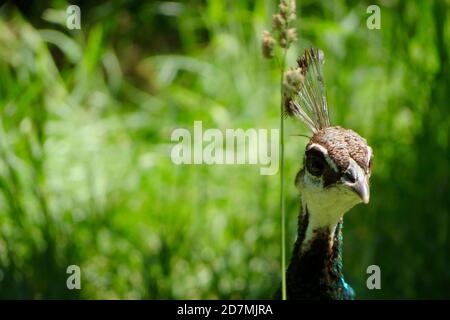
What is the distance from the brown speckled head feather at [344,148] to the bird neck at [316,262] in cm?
15

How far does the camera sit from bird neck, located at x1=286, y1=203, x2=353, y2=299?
121cm

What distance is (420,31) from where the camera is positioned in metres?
2.31

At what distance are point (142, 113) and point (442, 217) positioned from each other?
3.38 feet

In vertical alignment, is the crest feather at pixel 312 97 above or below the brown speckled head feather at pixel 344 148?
above

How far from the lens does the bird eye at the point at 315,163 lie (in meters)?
1.08

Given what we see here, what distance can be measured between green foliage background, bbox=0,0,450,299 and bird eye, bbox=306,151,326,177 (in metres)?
0.86

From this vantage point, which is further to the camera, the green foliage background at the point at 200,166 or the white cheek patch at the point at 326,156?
the green foliage background at the point at 200,166
